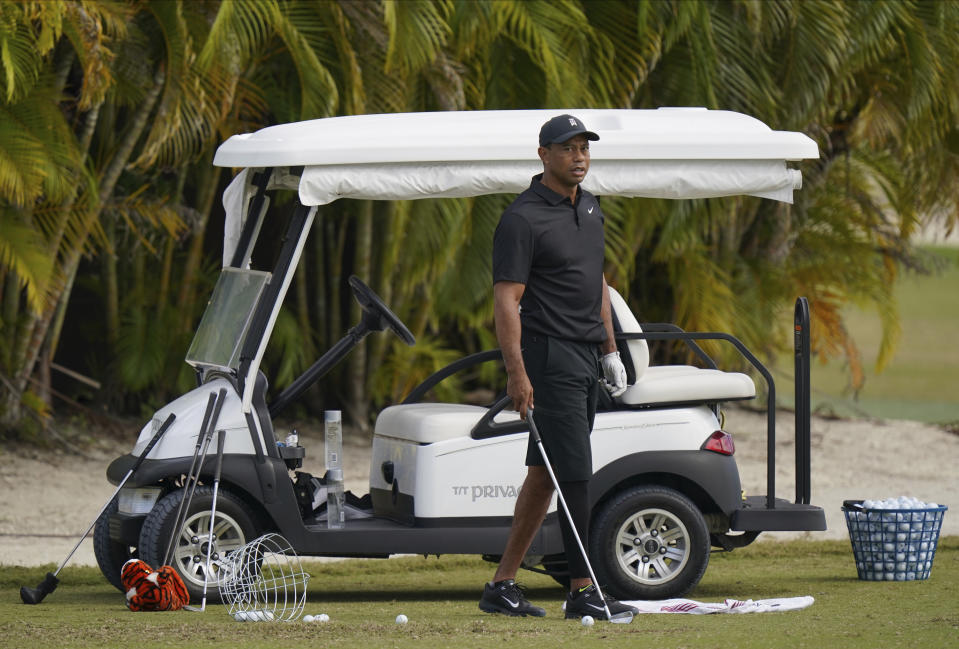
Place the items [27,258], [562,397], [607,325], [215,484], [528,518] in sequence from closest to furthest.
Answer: [562,397] → [528,518] → [607,325] → [215,484] → [27,258]

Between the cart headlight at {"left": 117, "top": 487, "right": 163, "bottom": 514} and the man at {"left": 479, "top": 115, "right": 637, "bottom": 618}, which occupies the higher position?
the man at {"left": 479, "top": 115, "right": 637, "bottom": 618}

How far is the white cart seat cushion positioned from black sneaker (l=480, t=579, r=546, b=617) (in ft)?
2.85

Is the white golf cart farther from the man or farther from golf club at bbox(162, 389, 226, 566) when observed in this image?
the man

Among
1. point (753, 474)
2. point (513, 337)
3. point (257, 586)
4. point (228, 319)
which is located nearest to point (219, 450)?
point (257, 586)

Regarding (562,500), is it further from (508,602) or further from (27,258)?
(27,258)

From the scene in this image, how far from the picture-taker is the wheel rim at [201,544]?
247 inches

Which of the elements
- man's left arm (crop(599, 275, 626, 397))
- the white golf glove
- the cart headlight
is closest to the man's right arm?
man's left arm (crop(599, 275, 626, 397))

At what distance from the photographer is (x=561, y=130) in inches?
218

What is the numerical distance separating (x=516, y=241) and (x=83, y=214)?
632 cm

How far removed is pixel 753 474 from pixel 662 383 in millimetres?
5405

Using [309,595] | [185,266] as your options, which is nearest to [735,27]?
[185,266]

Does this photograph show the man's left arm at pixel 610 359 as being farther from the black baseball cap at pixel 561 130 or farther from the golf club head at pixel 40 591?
the golf club head at pixel 40 591

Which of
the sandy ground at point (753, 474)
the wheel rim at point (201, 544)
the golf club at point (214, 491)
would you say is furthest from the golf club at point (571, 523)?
the sandy ground at point (753, 474)

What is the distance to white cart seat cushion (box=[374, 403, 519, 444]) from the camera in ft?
21.1
